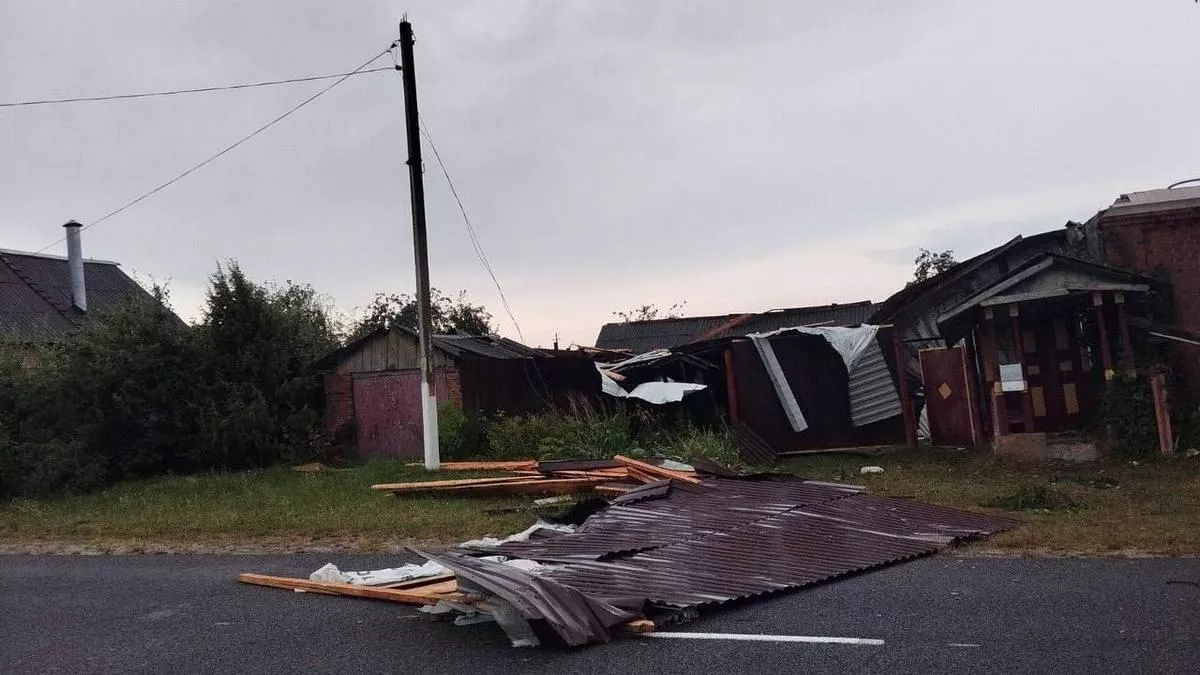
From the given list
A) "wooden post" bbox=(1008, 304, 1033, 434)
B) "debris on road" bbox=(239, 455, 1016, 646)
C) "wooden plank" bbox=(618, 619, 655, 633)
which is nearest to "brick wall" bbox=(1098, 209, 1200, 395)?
"wooden post" bbox=(1008, 304, 1033, 434)

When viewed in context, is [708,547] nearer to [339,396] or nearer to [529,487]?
[529,487]

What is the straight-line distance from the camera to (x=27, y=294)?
27219 mm

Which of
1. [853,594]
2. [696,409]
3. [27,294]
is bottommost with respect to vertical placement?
[853,594]

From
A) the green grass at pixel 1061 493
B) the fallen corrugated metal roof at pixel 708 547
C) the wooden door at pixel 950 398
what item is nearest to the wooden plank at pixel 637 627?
the fallen corrugated metal roof at pixel 708 547

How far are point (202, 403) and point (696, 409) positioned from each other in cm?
945

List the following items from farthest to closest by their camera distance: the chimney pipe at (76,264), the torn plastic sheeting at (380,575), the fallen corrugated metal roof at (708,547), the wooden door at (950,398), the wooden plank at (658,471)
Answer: the chimney pipe at (76,264), the wooden door at (950,398), the wooden plank at (658,471), the torn plastic sheeting at (380,575), the fallen corrugated metal roof at (708,547)

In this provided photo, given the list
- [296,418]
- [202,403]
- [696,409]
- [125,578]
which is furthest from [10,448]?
[696,409]

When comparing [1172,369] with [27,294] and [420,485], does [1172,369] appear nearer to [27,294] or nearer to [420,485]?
[420,485]

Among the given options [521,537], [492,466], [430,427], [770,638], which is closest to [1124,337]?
[492,466]

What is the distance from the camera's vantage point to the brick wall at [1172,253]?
14.5 meters

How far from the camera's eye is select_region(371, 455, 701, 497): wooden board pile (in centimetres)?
1216

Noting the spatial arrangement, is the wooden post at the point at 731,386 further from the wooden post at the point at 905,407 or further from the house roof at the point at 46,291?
the house roof at the point at 46,291

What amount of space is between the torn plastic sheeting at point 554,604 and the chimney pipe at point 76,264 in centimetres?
2534

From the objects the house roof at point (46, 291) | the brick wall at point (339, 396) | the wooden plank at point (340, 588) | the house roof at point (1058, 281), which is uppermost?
the house roof at point (46, 291)
